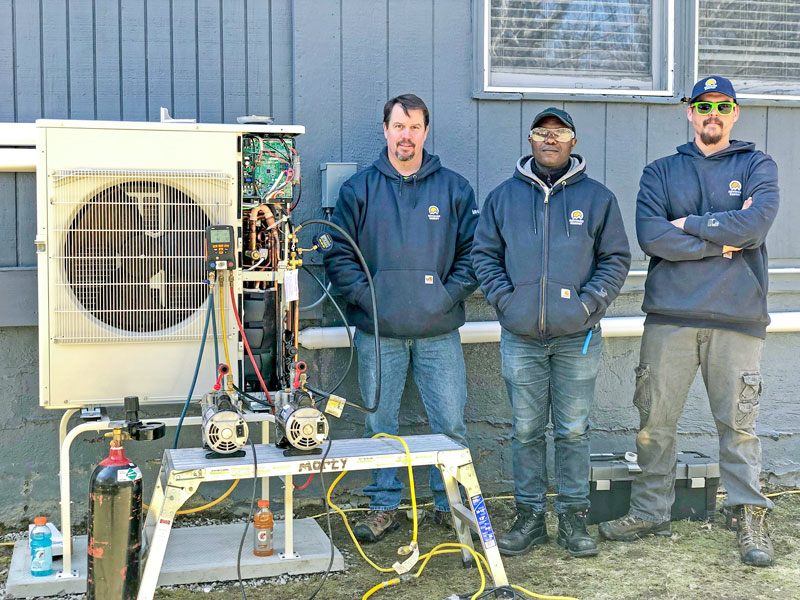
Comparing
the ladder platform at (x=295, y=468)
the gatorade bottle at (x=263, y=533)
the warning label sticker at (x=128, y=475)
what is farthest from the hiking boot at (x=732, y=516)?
the warning label sticker at (x=128, y=475)

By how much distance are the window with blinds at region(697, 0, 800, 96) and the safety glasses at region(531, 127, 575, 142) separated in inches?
55.4

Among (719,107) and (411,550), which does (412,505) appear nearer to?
(411,550)

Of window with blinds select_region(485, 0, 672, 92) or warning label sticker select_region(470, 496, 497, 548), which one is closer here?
warning label sticker select_region(470, 496, 497, 548)

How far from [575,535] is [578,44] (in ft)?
8.37

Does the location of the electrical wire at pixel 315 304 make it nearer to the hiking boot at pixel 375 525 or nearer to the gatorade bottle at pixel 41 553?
the hiking boot at pixel 375 525

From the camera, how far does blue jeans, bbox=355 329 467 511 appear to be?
397 cm

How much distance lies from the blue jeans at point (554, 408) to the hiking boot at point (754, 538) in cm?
70

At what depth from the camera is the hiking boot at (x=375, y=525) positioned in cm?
387

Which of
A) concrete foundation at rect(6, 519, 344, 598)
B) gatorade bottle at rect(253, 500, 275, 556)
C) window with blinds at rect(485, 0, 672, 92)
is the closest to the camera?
concrete foundation at rect(6, 519, 344, 598)

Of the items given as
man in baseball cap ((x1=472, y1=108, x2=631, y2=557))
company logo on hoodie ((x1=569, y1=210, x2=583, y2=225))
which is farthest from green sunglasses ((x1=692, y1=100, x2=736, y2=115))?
company logo on hoodie ((x1=569, y1=210, x2=583, y2=225))

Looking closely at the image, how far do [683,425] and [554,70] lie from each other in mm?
2062

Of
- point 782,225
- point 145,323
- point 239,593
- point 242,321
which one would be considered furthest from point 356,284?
point 782,225

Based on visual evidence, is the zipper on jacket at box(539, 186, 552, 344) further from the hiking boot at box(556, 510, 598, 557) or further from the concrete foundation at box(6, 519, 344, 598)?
the concrete foundation at box(6, 519, 344, 598)

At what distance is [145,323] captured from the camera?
322cm
